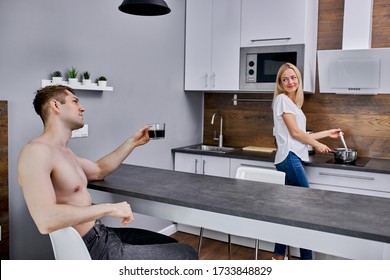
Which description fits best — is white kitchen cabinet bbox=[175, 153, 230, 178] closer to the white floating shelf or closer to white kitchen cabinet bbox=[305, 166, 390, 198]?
white kitchen cabinet bbox=[305, 166, 390, 198]

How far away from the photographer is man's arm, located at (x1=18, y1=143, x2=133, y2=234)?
1.48 m

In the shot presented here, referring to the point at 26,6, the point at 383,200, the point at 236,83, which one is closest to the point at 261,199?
the point at 383,200

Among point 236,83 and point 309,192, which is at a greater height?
point 236,83

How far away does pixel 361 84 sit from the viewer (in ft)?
10.3

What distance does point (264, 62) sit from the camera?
3.45 m

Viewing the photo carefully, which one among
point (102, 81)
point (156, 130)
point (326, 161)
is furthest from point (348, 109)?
point (102, 81)

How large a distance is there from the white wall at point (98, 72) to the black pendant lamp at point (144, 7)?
2.20ft

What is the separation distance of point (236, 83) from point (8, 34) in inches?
80.0

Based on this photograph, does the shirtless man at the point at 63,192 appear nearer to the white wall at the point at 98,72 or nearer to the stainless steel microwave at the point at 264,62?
the white wall at the point at 98,72

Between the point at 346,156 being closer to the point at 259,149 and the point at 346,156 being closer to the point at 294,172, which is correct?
the point at 294,172

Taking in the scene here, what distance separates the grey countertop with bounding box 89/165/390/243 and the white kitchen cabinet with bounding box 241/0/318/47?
1719 millimetres

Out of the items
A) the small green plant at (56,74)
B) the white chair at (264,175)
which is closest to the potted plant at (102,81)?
the small green plant at (56,74)

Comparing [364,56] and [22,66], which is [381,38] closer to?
[364,56]

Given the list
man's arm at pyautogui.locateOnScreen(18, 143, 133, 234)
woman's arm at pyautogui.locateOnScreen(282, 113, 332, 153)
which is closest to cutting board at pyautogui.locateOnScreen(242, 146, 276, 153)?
woman's arm at pyautogui.locateOnScreen(282, 113, 332, 153)
